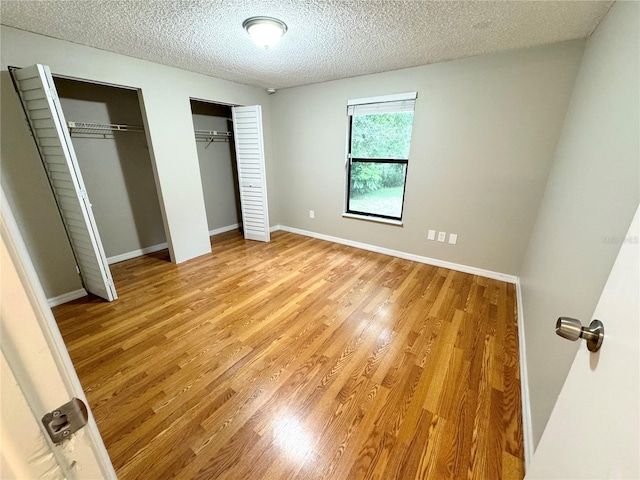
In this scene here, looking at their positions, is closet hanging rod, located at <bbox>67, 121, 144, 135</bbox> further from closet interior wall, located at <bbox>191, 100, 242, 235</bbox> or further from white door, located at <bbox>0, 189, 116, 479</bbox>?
white door, located at <bbox>0, 189, 116, 479</bbox>

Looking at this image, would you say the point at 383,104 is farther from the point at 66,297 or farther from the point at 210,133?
the point at 66,297

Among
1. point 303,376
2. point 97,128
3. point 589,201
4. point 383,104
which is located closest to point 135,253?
point 97,128

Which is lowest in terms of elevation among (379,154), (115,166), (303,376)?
(303,376)

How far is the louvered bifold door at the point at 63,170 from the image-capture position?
1.86 m

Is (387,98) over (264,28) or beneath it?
beneath

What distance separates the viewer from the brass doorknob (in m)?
0.59

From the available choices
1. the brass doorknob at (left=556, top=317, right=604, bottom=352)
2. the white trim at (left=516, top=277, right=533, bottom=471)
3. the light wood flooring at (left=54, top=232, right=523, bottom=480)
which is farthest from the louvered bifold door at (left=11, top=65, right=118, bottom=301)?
the white trim at (left=516, top=277, right=533, bottom=471)

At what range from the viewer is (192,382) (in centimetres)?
156

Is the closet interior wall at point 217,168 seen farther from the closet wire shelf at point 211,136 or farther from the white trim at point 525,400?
the white trim at point 525,400

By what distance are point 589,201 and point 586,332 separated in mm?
931

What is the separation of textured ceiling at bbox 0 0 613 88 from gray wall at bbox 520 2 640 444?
447mm

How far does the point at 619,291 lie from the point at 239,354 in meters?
1.87

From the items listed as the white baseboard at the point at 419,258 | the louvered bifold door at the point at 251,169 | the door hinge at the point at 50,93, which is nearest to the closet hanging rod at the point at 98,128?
the door hinge at the point at 50,93

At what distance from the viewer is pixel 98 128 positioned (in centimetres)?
289
